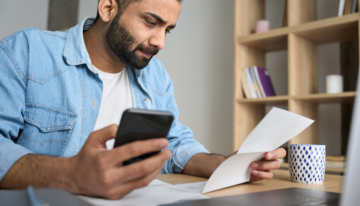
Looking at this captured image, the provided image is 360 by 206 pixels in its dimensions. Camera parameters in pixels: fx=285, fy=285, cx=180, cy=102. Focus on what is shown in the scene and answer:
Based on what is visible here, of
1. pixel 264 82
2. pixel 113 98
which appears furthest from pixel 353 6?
pixel 113 98

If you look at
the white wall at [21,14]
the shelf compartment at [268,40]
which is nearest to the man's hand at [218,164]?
the shelf compartment at [268,40]

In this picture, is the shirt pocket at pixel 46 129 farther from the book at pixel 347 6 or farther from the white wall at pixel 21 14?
the white wall at pixel 21 14

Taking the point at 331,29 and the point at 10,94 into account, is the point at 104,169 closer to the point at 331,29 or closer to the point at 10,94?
the point at 10,94

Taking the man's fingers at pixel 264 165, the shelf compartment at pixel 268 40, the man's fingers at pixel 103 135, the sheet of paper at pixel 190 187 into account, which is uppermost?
the shelf compartment at pixel 268 40

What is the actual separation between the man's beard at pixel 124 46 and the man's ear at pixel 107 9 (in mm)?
31

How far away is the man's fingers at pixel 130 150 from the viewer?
1.49ft

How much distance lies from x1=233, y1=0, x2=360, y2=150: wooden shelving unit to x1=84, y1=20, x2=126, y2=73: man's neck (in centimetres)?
107

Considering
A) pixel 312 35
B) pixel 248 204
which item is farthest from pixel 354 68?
pixel 248 204

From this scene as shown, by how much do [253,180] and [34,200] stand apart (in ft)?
1.92

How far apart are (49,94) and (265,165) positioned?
0.73m

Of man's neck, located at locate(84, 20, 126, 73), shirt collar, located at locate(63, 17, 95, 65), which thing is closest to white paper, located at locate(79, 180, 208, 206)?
shirt collar, located at locate(63, 17, 95, 65)

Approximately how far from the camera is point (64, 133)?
982 mm

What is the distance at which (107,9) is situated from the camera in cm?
123

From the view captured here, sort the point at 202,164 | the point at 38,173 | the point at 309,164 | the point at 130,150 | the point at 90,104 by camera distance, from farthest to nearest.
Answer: the point at 90,104 < the point at 202,164 < the point at 309,164 < the point at 38,173 < the point at 130,150
